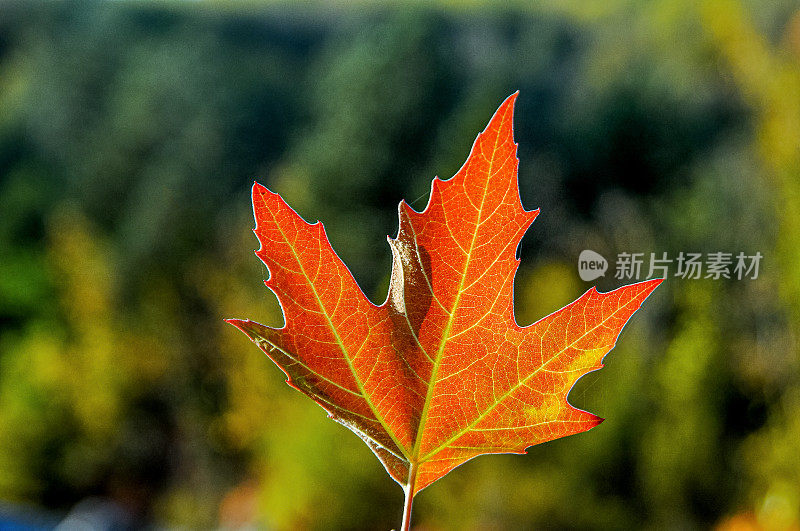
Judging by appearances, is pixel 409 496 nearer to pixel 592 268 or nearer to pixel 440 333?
pixel 440 333

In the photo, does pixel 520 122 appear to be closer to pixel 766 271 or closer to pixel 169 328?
pixel 766 271

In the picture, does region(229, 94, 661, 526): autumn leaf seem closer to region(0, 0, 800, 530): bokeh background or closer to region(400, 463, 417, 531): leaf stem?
region(400, 463, 417, 531): leaf stem

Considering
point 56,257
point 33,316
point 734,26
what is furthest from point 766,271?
point 33,316

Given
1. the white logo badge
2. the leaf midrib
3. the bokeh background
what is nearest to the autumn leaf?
the leaf midrib

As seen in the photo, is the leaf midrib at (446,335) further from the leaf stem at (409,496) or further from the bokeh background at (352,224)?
the bokeh background at (352,224)

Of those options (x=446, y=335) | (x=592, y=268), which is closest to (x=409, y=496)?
(x=446, y=335)

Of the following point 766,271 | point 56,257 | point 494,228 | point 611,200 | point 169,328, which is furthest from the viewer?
point 56,257

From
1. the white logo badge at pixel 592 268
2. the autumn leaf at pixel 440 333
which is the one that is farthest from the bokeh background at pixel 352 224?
the autumn leaf at pixel 440 333
